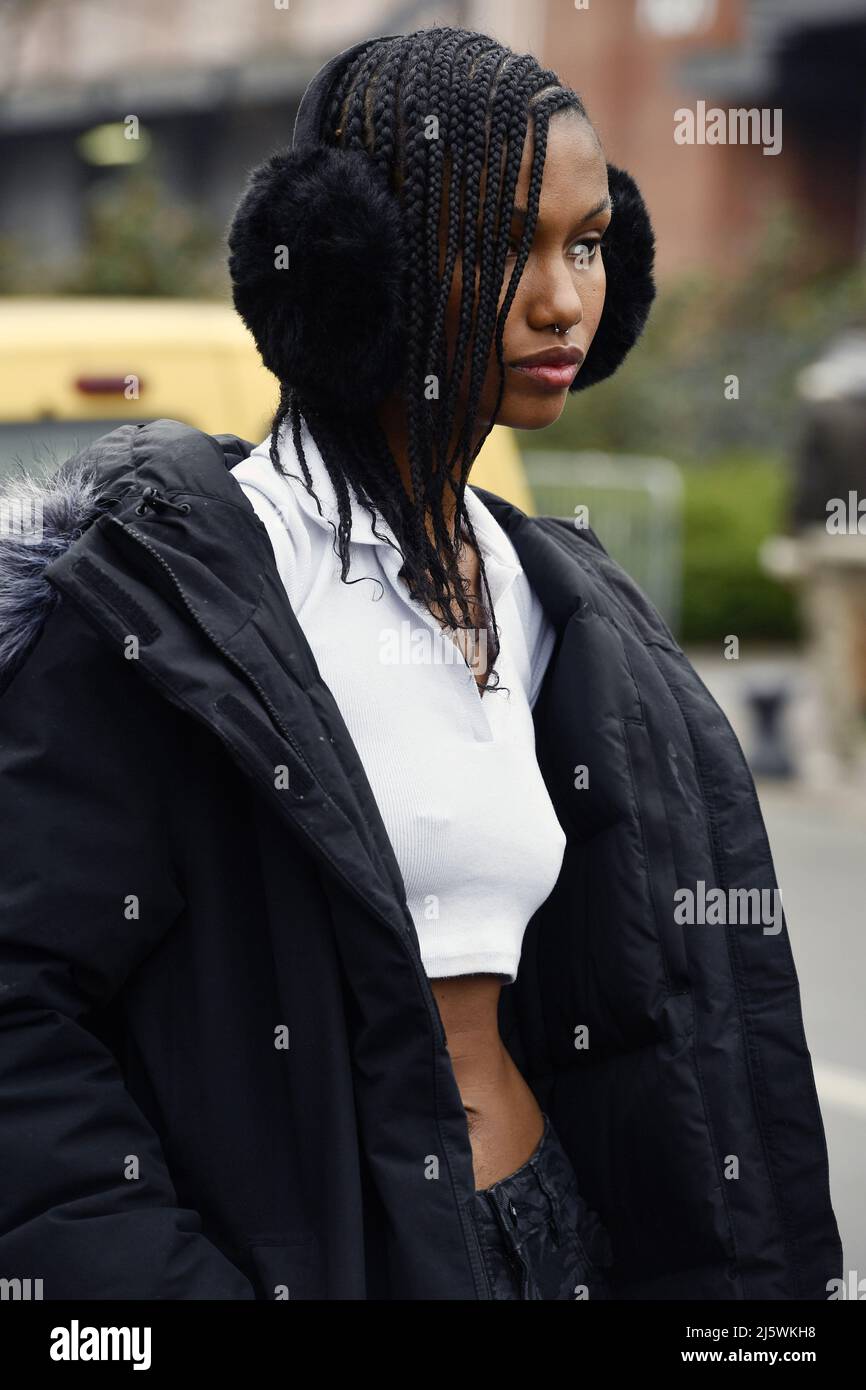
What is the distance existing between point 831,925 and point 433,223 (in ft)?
18.3

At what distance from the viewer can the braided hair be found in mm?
1746

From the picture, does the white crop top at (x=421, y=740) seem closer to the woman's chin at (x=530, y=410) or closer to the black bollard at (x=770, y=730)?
the woman's chin at (x=530, y=410)

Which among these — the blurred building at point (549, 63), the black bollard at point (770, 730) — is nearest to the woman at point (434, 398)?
the black bollard at point (770, 730)

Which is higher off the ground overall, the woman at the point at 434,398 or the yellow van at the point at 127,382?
the yellow van at the point at 127,382

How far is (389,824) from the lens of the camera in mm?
1736

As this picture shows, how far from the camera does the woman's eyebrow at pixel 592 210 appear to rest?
1770mm

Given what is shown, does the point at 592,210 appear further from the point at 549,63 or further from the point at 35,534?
the point at 549,63

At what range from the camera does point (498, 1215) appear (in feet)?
5.72

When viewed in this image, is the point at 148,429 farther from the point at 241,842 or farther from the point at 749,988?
the point at 749,988

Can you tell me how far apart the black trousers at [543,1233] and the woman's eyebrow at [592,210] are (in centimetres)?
97

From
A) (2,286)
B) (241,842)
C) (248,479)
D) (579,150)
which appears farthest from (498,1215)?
(2,286)

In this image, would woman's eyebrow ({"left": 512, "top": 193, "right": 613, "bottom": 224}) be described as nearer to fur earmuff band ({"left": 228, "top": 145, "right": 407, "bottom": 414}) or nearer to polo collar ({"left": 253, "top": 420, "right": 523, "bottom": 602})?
fur earmuff band ({"left": 228, "top": 145, "right": 407, "bottom": 414})

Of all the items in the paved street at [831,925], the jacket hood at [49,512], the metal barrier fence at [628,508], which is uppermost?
the metal barrier fence at [628,508]

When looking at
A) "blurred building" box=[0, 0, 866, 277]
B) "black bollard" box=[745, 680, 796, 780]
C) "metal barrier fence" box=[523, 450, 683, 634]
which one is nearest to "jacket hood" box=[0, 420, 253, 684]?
"black bollard" box=[745, 680, 796, 780]
